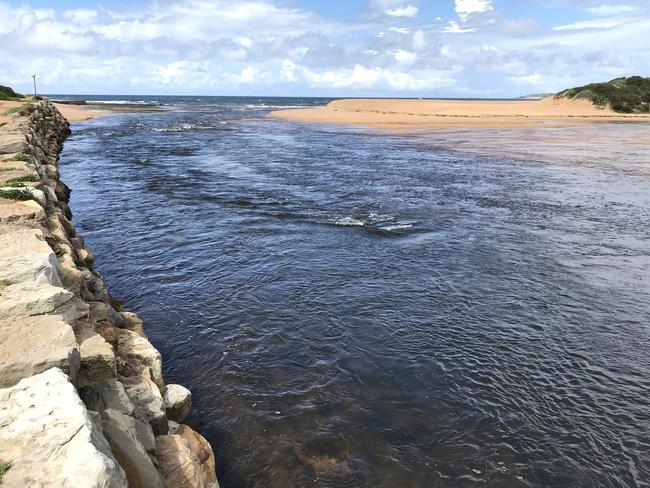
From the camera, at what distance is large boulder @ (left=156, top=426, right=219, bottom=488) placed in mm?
5207

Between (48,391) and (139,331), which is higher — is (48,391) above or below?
above

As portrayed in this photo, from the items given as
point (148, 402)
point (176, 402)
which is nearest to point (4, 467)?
point (148, 402)

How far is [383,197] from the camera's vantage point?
2028cm

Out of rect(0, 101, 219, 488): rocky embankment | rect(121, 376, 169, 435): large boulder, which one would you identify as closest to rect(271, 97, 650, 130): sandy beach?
rect(0, 101, 219, 488): rocky embankment

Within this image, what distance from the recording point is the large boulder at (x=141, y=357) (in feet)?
22.5

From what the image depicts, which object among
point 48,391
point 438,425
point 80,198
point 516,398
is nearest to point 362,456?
point 438,425

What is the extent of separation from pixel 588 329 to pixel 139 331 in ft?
28.6

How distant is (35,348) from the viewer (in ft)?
16.0

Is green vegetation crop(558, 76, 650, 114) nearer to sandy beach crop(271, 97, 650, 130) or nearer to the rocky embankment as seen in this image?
sandy beach crop(271, 97, 650, 130)

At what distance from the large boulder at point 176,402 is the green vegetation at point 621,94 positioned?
3362 inches

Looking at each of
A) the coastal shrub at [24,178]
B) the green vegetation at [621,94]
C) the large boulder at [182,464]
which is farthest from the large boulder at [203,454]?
the green vegetation at [621,94]

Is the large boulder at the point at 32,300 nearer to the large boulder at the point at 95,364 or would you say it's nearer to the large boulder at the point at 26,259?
the large boulder at the point at 26,259

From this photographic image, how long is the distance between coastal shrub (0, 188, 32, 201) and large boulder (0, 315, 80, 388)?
21.0 feet

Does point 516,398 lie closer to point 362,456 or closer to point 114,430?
point 362,456
